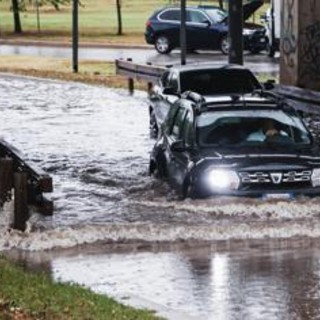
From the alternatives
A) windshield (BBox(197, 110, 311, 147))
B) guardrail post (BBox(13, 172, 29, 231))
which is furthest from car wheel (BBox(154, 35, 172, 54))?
guardrail post (BBox(13, 172, 29, 231))

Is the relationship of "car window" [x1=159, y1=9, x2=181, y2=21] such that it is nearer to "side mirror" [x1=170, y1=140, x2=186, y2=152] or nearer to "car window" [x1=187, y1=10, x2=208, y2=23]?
"car window" [x1=187, y1=10, x2=208, y2=23]

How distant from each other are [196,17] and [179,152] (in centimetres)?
3522

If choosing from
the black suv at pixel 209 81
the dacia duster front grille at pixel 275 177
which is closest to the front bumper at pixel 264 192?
the dacia duster front grille at pixel 275 177

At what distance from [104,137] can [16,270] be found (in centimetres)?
1327

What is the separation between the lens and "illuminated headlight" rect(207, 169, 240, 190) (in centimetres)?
1315

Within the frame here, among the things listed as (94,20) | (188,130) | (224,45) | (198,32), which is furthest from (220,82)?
(94,20)

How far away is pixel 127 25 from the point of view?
232ft

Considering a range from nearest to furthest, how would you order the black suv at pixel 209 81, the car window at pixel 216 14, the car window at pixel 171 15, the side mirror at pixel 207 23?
the black suv at pixel 209 81 → the side mirror at pixel 207 23 → the car window at pixel 216 14 → the car window at pixel 171 15

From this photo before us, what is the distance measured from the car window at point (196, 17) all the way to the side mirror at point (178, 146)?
34.4 meters

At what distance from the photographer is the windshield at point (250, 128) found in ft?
46.2

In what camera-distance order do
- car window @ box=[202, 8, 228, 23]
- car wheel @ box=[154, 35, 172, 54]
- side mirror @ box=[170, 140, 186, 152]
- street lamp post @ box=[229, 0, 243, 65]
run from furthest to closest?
1. car window @ box=[202, 8, 228, 23]
2. car wheel @ box=[154, 35, 172, 54]
3. street lamp post @ box=[229, 0, 243, 65]
4. side mirror @ box=[170, 140, 186, 152]

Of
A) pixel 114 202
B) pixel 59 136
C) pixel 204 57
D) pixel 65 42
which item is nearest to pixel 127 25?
pixel 65 42

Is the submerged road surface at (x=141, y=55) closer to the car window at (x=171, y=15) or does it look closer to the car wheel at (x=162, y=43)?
the car wheel at (x=162, y=43)

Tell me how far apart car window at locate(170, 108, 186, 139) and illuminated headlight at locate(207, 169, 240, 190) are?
68.8 inches
